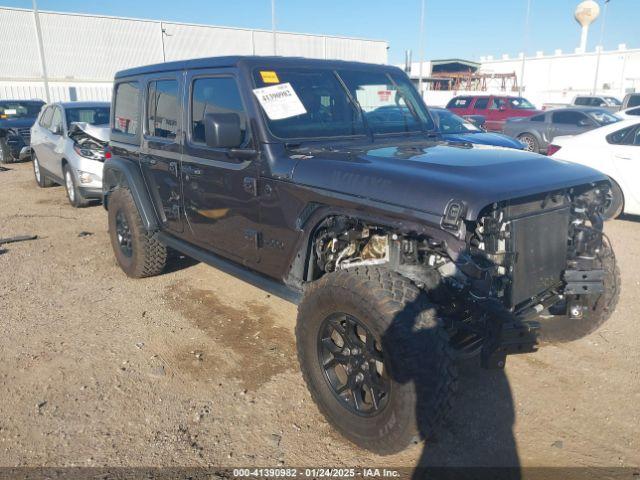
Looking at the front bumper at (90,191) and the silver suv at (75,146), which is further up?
the silver suv at (75,146)

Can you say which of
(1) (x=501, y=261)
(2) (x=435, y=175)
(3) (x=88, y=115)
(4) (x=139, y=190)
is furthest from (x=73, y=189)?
(1) (x=501, y=261)

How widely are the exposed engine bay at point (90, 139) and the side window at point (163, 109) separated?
160 inches

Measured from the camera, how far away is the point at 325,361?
2.99 m

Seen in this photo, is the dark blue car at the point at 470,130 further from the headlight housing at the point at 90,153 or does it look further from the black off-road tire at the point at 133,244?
the headlight housing at the point at 90,153

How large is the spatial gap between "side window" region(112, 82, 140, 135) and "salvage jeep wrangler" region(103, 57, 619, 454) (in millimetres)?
593

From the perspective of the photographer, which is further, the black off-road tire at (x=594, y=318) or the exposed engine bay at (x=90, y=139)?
the exposed engine bay at (x=90, y=139)

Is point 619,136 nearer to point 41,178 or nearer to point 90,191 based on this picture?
point 90,191

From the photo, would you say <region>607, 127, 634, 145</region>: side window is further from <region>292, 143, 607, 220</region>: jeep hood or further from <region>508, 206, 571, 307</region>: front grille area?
<region>508, 206, 571, 307</region>: front grille area

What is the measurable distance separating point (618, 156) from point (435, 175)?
19.7 feet

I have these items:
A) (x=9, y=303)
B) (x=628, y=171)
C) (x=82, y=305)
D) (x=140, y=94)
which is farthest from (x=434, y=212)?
(x=628, y=171)

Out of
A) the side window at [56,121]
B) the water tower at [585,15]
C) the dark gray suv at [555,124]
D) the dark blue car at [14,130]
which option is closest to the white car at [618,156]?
the dark gray suv at [555,124]

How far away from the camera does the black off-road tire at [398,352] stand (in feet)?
8.09

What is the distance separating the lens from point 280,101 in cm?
350

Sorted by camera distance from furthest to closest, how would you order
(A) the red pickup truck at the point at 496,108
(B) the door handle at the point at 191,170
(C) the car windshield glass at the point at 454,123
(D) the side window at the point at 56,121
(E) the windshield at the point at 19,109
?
1. (A) the red pickup truck at the point at 496,108
2. (E) the windshield at the point at 19,109
3. (C) the car windshield glass at the point at 454,123
4. (D) the side window at the point at 56,121
5. (B) the door handle at the point at 191,170
